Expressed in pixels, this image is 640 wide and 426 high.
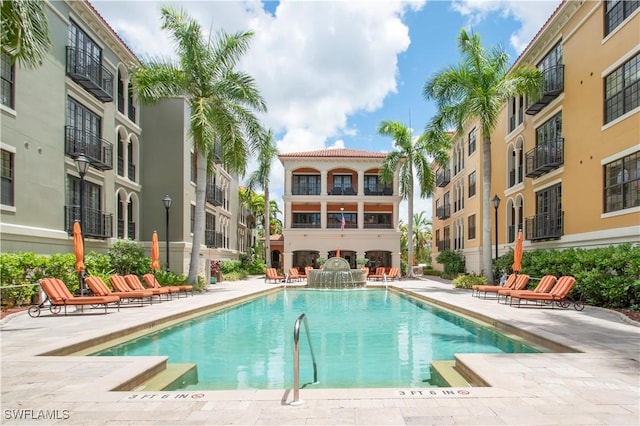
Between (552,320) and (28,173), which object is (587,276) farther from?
(28,173)

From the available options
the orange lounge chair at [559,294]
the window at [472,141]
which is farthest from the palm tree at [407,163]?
the orange lounge chair at [559,294]

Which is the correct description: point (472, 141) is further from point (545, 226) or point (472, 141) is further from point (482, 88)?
point (545, 226)

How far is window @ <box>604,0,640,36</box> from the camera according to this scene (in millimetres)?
15035

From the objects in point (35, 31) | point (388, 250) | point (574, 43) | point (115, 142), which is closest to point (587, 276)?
point (574, 43)

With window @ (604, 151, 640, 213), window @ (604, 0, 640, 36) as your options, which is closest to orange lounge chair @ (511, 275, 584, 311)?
window @ (604, 151, 640, 213)

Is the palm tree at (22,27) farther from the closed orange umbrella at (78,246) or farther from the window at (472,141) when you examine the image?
the window at (472,141)

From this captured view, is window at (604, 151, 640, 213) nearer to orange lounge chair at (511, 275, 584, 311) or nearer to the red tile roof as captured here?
orange lounge chair at (511, 275, 584, 311)

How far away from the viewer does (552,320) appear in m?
11.4

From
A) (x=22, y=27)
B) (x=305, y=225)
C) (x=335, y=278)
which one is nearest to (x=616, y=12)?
(x=22, y=27)

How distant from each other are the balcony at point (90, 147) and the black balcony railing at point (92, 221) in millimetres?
2093

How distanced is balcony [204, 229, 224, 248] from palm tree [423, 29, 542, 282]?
17108mm

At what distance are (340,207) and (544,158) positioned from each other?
22.9 meters

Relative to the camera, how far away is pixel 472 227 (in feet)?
106

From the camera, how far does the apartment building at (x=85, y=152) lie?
15.3 metres
